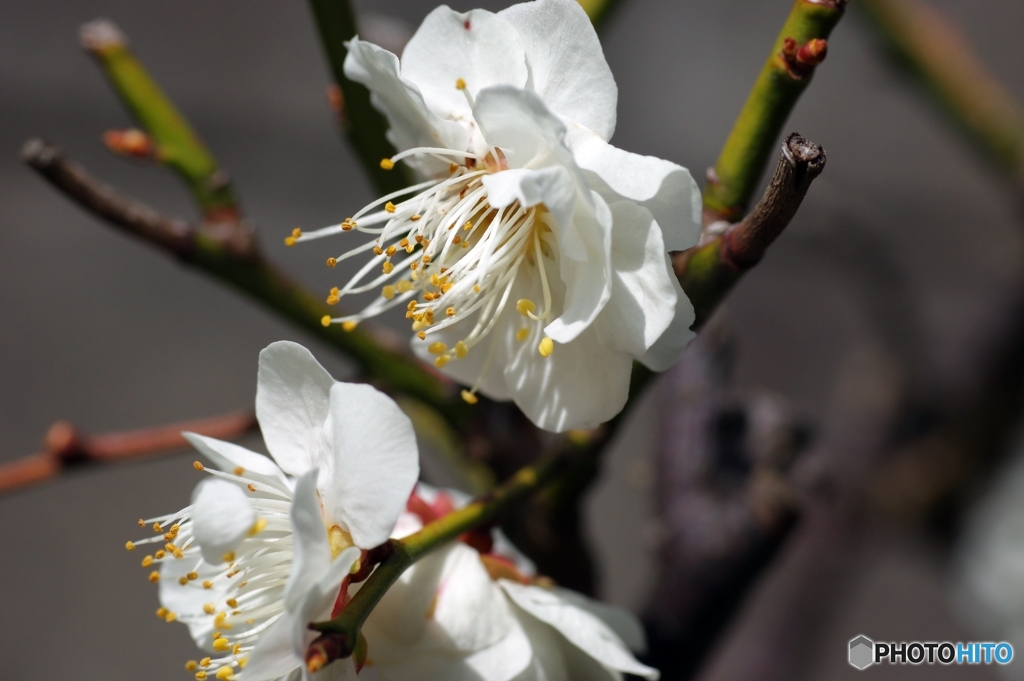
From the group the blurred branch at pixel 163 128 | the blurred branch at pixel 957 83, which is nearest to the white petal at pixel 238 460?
the blurred branch at pixel 163 128

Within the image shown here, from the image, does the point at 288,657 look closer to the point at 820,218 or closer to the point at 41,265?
the point at 820,218

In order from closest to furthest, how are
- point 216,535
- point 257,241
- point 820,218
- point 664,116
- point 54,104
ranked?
1. point 216,535
2. point 257,241
3. point 820,218
4. point 54,104
5. point 664,116

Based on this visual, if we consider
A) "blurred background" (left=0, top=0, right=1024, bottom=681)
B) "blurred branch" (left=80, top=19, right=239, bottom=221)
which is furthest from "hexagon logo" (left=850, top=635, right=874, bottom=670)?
"blurred branch" (left=80, top=19, right=239, bottom=221)

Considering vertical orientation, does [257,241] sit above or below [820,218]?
above

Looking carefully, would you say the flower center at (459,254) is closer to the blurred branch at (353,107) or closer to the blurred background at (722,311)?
the blurred branch at (353,107)

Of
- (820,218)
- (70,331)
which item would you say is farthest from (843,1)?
(70,331)

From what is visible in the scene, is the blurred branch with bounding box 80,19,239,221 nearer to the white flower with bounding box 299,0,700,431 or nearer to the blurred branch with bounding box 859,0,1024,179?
the white flower with bounding box 299,0,700,431
